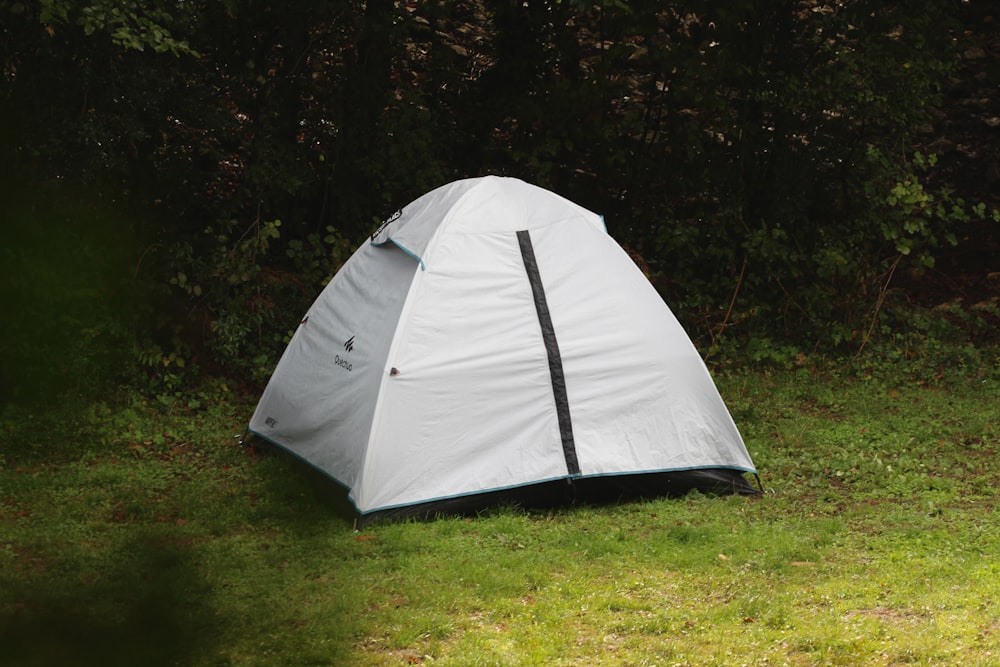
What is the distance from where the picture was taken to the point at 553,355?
222 inches

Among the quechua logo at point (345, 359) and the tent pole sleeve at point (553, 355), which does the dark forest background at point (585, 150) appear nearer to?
the quechua logo at point (345, 359)

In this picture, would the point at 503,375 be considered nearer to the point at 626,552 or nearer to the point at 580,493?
the point at 580,493

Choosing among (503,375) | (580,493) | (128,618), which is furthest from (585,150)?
(128,618)

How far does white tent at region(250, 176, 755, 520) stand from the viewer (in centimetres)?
546

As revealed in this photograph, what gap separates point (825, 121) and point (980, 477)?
4.75m

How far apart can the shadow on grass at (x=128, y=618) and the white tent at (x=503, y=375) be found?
4.33 m

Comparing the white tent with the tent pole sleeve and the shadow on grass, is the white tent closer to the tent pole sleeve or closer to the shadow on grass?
the tent pole sleeve

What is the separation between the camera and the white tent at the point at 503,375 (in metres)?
5.46

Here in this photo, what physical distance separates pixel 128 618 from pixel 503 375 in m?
4.72

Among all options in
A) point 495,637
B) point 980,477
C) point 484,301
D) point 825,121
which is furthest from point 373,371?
point 825,121

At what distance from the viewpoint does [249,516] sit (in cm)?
538

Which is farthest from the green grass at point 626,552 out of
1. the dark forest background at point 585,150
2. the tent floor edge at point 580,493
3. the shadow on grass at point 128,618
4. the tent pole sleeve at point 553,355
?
the dark forest background at point 585,150

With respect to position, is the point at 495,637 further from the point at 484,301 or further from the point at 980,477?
the point at 980,477

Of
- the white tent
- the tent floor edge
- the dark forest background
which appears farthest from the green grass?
the dark forest background
